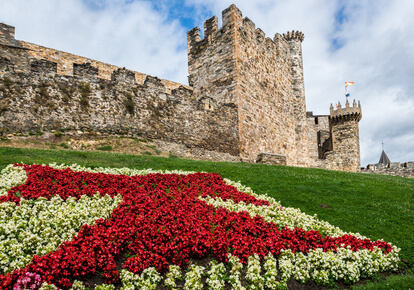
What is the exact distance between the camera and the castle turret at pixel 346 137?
3888 cm

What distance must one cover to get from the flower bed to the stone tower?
13564 millimetres

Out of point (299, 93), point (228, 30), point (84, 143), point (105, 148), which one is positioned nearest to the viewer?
point (84, 143)

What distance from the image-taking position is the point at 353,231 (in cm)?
855

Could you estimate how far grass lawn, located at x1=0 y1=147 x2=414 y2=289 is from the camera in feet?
28.6

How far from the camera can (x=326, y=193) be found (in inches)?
451

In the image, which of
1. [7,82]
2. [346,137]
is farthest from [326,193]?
[346,137]

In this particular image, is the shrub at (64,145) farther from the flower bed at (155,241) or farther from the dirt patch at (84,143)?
the flower bed at (155,241)

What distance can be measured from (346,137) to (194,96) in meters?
23.4

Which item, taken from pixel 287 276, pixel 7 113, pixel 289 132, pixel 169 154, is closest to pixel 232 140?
pixel 169 154

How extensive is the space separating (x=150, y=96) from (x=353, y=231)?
1328 cm

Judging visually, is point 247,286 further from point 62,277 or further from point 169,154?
point 169,154

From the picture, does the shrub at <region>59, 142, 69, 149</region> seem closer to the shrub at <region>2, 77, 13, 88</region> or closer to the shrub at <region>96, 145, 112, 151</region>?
the shrub at <region>96, 145, 112, 151</region>

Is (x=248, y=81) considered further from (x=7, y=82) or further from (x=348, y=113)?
(x=348, y=113)

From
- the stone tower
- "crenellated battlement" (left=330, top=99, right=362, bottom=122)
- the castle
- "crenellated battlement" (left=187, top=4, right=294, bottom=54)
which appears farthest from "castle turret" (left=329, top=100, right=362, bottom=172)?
"crenellated battlement" (left=187, top=4, right=294, bottom=54)
